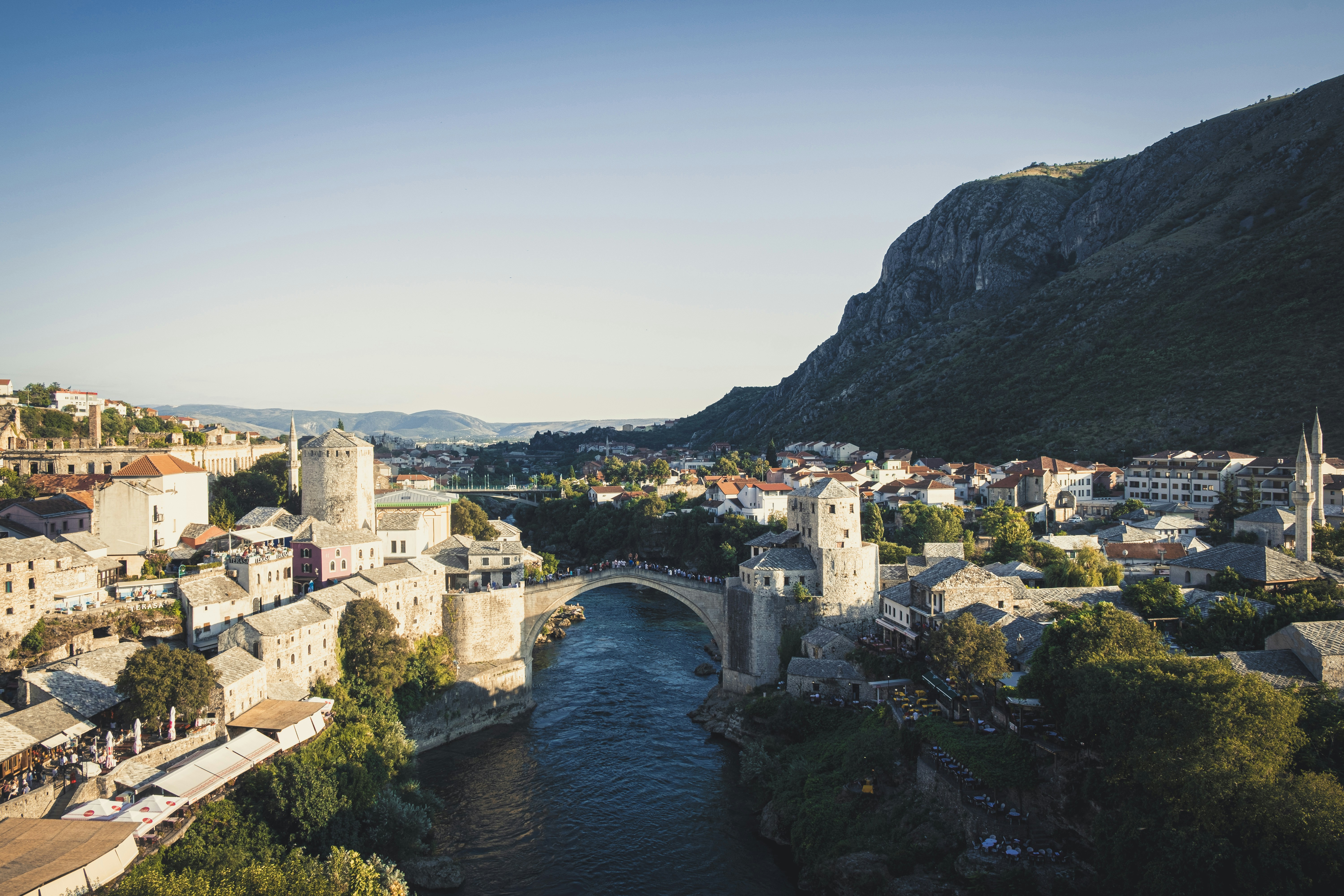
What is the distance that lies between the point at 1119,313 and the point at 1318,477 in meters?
49.7

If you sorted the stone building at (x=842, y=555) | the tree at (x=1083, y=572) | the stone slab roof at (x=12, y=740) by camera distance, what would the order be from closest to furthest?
the stone slab roof at (x=12, y=740), the tree at (x=1083, y=572), the stone building at (x=842, y=555)

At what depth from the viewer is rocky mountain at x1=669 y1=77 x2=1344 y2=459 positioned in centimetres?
7062

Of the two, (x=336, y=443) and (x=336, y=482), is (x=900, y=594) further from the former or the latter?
(x=336, y=443)

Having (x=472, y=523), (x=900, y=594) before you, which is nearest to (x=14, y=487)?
(x=472, y=523)

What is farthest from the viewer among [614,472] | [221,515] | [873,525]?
[614,472]

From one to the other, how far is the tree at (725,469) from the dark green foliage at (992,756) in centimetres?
6311

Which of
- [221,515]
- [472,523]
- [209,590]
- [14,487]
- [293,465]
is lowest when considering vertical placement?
[209,590]

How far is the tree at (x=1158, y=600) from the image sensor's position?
32.3 meters

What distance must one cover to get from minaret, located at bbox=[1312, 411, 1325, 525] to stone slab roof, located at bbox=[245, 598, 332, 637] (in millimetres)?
44754

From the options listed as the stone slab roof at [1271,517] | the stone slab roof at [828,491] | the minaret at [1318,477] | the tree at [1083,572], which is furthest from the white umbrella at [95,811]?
the stone slab roof at [1271,517]

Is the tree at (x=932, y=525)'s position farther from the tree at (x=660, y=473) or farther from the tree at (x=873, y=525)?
the tree at (x=660, y=473)

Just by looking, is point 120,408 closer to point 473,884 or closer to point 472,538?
point 472,538

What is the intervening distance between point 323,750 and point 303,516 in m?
18.5

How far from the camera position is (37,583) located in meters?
29.9
